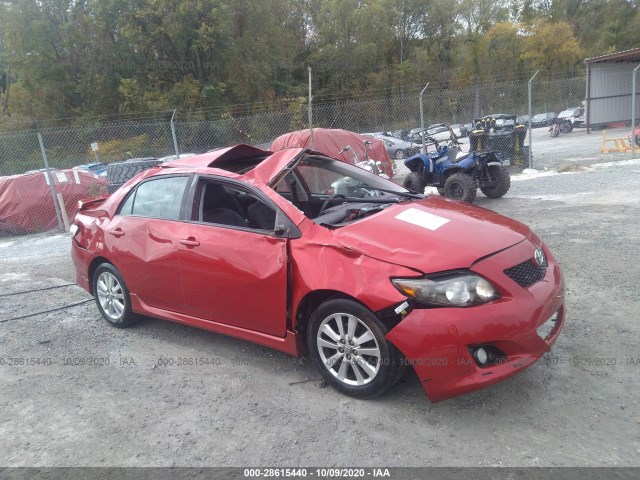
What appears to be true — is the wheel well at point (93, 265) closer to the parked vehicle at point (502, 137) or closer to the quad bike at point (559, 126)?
the parked vehicle at point (502, 137)

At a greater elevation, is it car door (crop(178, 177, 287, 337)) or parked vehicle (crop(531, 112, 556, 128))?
car door (crop(178, 177, 287, 337))

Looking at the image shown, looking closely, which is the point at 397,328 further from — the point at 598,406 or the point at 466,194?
the point at 466,194

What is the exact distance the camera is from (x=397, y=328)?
3064 mm

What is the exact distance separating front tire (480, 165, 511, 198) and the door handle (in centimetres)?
740

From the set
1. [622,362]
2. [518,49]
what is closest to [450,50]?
[518,49]

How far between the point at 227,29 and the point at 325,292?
38102 millimetres

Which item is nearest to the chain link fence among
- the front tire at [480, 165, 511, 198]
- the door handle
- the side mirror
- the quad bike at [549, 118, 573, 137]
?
the quad bike at [549, 118, 573, 137]

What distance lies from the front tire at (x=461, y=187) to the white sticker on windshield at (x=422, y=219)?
597 centimetres

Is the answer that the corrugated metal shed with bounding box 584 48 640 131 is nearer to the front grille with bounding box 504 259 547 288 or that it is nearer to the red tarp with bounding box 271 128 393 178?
the red tarp with bounding box 271 128 393 178

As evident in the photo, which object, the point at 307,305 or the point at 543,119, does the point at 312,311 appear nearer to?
the point at 307,305

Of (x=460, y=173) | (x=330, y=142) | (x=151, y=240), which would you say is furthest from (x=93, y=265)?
(x=330, y=142)

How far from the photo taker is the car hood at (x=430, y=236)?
318cm

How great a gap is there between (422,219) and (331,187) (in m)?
1.59

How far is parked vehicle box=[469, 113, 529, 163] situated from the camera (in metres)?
13.6
